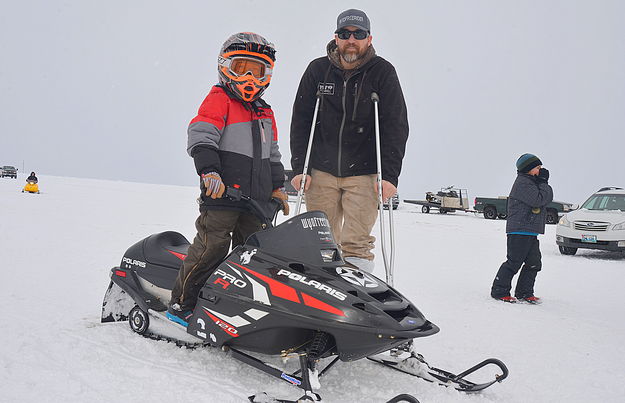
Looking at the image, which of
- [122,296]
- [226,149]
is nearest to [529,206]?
[226,149]

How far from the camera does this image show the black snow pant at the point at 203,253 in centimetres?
305

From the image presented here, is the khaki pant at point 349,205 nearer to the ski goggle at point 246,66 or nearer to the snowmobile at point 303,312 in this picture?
the snowmobile at point 303,312

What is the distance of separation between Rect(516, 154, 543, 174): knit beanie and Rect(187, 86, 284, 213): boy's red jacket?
3710 millimetres

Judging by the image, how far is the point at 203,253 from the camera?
303 cm

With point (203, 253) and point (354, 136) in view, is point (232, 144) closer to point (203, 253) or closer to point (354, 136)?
point (203, 253)

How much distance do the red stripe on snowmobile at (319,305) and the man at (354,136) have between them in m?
1.11

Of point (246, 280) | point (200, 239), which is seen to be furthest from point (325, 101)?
point (246, 280)

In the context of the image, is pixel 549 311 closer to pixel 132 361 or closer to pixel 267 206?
pixel 267 206

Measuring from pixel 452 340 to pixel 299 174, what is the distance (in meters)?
1.83

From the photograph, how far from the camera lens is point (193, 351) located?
3.00m

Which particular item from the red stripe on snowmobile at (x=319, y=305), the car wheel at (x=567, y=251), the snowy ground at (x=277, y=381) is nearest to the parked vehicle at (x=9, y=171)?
the snowy ground at (x=277, y=381)

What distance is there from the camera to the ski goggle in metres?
3.12

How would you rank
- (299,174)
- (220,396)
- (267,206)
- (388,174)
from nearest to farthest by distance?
(220,396), (267,206), (388,174), (299,174)

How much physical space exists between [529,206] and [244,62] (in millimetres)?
3934
